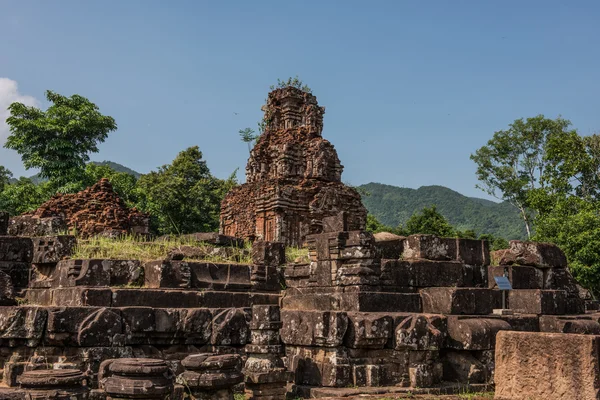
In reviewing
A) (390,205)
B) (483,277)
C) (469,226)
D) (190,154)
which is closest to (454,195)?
(390,205)

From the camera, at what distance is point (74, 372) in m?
6.48

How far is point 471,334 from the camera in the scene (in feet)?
27.9

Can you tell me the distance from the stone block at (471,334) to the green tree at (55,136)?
2472 cm

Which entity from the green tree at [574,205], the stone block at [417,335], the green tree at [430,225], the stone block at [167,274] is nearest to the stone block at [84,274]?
the stone block at [167,274]

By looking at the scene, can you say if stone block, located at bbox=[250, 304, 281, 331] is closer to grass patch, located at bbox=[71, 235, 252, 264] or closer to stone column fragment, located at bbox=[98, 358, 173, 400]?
stone column fragment, located at bbox=[98, 358, 173, 400]

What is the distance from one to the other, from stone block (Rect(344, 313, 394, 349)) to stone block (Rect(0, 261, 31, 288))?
226 inches

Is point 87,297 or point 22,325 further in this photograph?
point 87,297

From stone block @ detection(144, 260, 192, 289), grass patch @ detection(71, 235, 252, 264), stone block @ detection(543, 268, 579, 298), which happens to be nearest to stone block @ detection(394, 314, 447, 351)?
stone block @ detection(144, 260, 192, 289)

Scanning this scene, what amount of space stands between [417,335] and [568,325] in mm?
2965

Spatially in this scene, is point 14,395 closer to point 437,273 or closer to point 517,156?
point 437,273

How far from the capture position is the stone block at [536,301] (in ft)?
33.1

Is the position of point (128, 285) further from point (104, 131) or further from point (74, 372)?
point (104, 131)

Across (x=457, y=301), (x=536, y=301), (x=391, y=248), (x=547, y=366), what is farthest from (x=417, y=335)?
(x=536, y=301)

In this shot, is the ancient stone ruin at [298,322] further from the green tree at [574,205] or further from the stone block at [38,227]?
the green tree at [574,205]
